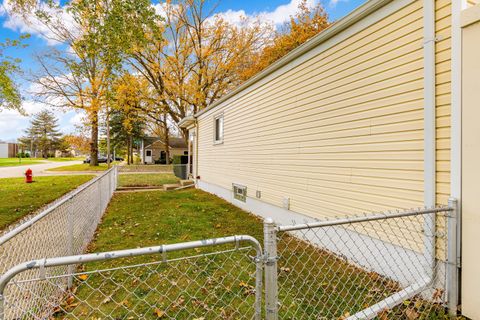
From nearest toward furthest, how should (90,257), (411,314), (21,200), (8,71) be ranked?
(90,257) < (411,314) < (21,200) < (8,71)

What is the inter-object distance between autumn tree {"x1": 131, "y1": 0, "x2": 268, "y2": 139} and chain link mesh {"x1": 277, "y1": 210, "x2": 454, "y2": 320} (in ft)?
58.4

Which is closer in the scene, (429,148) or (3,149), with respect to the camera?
(429,148)

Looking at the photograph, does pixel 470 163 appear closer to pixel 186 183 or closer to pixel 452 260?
pixel 452 260

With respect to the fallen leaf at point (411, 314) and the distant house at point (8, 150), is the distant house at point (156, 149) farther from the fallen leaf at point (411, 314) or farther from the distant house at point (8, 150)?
the distant house at point (8, 150)

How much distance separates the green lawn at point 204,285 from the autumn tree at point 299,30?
51.2ft

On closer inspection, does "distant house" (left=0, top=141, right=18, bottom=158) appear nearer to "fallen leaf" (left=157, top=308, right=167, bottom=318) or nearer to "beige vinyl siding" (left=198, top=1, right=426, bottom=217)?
"beige vinyl siding" (left=198, top=1, right=426, bottom=217)

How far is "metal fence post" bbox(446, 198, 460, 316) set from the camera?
2320 mm

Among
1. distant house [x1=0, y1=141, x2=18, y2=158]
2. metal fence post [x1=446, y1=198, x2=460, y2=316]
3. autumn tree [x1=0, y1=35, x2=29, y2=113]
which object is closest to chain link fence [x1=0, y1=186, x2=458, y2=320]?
metal fence post [x1=446, y1=198, x2=460, y2=316]

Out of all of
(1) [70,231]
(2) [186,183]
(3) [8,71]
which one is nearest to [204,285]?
(1) [70,231]

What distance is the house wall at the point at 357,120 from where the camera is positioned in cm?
287

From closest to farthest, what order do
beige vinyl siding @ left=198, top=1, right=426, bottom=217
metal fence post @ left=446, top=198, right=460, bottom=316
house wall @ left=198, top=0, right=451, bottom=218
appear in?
metal fence post @ left=446, top=198, right=460, bottom=316, house wall @ left=198, top=0, right=451, bottom=218, beige vinyl siding @ left=198, top=1, right=426, bottom=217

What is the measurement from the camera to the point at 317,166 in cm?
451

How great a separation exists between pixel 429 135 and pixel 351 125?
1.15 metres

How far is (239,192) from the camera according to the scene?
784 centimetres
